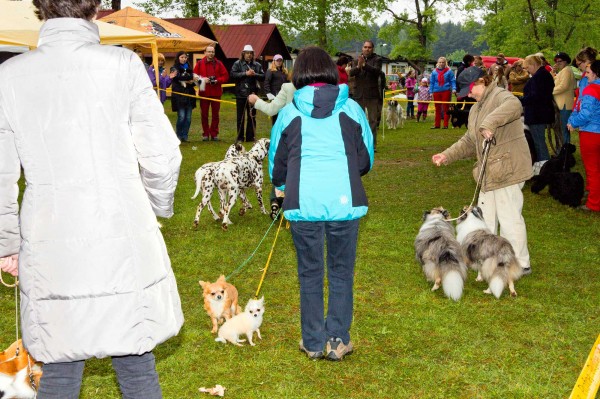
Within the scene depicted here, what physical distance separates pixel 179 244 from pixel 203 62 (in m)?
11.4

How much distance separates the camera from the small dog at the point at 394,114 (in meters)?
24.1

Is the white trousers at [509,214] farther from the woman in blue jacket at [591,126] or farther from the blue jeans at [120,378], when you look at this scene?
the blue jeans at [120,378]

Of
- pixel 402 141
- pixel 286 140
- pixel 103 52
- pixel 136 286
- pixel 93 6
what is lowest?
pixel 402 141

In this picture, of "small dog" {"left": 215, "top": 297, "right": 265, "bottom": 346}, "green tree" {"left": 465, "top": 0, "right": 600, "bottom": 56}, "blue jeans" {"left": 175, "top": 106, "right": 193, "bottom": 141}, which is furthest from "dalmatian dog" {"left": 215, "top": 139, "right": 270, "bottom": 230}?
"green tree" {"left": 465, "top": 0, "right": 600, "bottom": 56}

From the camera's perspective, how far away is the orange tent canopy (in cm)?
1948

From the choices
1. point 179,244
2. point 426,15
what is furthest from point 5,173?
point 426,15

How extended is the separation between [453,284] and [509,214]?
113 centimetres

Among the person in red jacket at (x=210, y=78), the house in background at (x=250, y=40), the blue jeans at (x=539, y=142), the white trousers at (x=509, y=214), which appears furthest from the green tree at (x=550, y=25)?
the white trousers at (x=509, y=214)

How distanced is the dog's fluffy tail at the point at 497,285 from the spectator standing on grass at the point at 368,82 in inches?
384

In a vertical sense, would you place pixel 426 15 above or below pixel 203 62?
above

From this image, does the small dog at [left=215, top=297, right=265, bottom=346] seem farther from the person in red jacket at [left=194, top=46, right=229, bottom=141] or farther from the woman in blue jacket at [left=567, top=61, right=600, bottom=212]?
the person in red jacket at [left=194, top=46, right=229, bottom=141]

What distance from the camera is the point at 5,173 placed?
278 centimetres

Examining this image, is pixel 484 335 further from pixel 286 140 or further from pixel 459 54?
pixel 459 54

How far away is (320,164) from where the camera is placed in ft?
15.0
